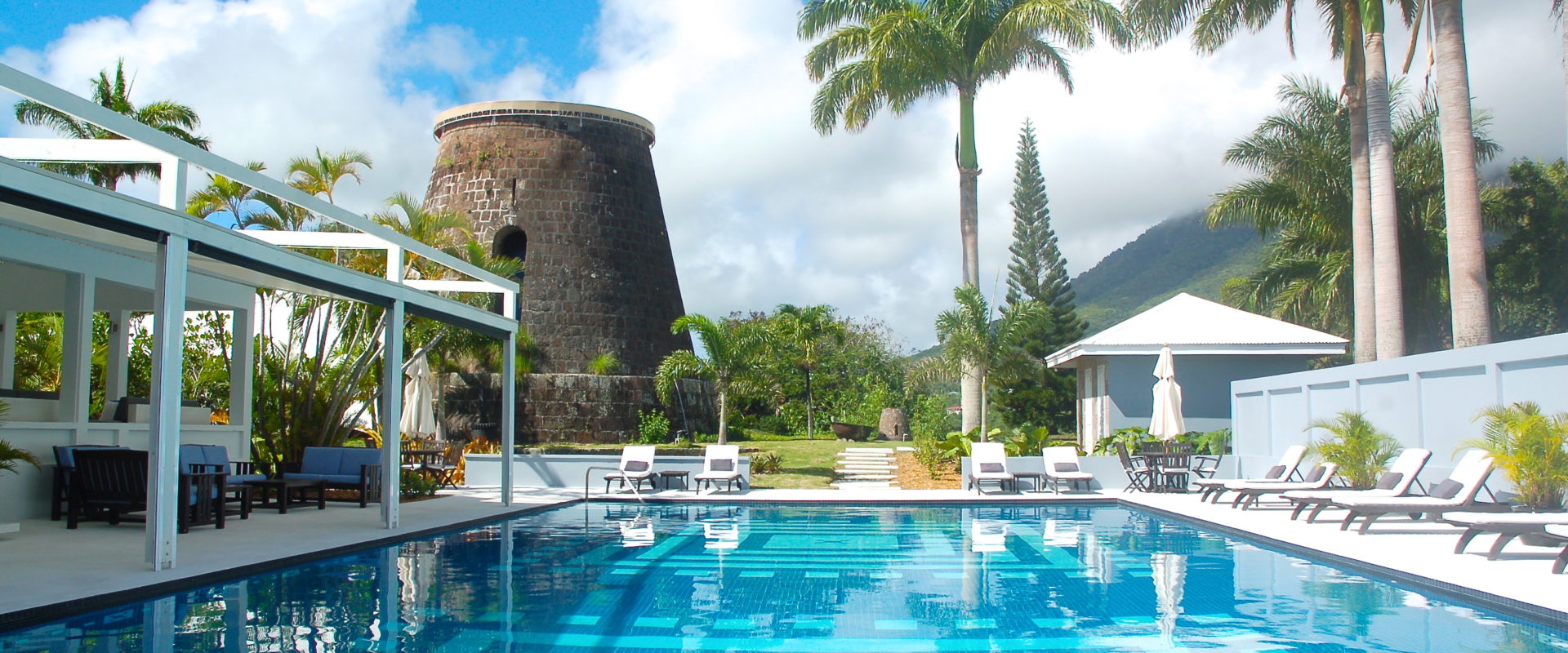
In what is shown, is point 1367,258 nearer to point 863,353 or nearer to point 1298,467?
point 1298,467

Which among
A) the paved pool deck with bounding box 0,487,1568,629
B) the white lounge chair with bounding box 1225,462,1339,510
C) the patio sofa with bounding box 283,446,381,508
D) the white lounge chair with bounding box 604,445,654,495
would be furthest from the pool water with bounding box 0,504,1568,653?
the white lounge chair with bounding box 604,445,654,495

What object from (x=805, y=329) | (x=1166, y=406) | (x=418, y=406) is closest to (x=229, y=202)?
(x=418, y=406)

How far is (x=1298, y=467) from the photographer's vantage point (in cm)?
1385

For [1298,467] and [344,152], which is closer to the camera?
[1298,467]

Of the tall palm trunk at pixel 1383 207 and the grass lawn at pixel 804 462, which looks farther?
the grass lawn at pixel 804 462

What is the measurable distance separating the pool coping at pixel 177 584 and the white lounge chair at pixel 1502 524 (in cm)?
842

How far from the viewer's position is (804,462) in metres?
19.2

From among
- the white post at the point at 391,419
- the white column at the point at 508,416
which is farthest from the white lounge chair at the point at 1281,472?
the white post at the point at 391,419

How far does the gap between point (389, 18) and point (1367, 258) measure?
1660 cm

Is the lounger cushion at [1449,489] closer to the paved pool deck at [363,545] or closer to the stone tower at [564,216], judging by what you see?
the paved pool deck at [363,545]

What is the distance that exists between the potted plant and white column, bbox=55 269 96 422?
13.5 meters

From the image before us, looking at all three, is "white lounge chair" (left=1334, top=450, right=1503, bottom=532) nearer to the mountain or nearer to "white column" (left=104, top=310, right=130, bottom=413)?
"white column" (left=104, top=310, right=130, bottom=413)

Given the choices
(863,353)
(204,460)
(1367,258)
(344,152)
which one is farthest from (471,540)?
(863,353)

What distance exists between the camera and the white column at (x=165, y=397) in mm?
6727
